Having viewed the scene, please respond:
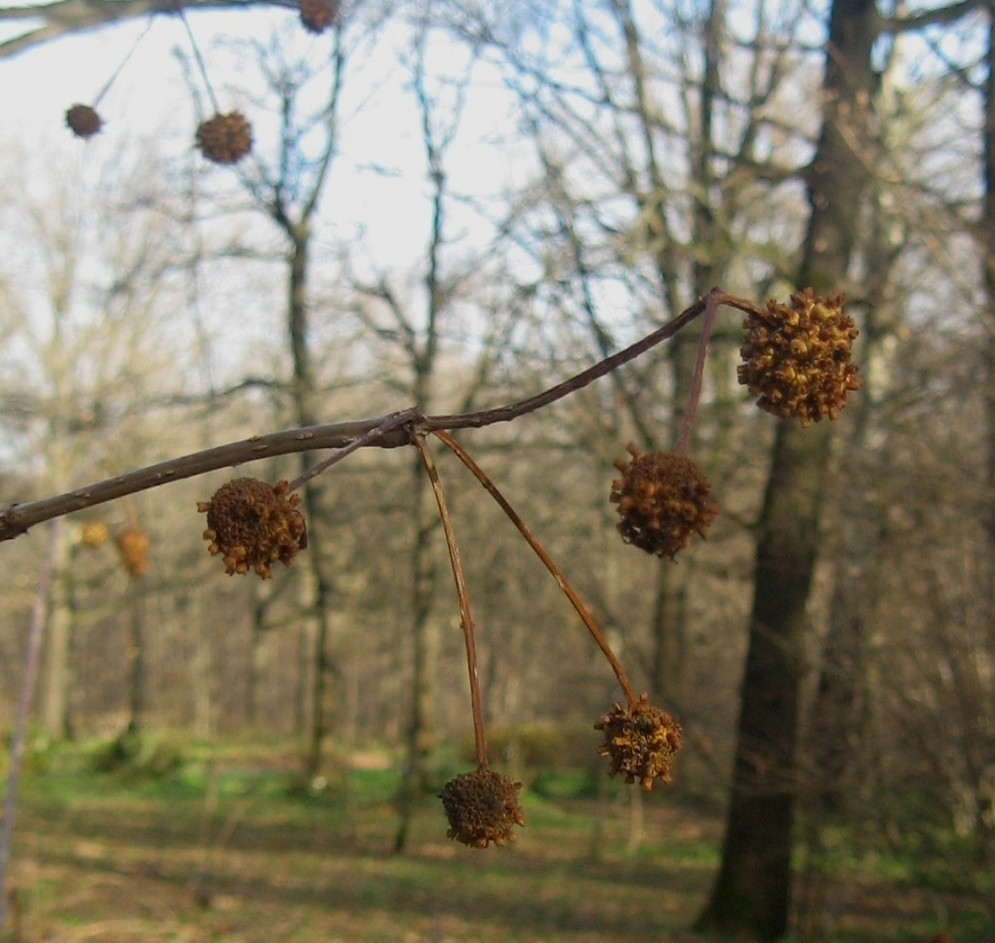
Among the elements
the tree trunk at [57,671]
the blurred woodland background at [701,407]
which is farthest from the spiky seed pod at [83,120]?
the tree trunk at [57,671]

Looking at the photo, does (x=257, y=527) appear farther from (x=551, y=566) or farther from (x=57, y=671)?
(x=57, y=671)

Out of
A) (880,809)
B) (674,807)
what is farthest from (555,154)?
(674,807)

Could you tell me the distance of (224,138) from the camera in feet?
7.62

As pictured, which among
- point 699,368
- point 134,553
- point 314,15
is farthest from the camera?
point 134,553

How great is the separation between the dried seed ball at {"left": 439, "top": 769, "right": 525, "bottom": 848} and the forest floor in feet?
16.0

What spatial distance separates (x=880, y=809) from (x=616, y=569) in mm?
10831

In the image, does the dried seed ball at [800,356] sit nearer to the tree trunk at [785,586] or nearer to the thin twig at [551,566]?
the thin twig at [551,566]

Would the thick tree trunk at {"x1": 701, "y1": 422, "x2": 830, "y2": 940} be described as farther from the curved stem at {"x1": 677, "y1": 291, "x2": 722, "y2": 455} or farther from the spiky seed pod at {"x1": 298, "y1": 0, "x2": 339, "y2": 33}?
the curved stem at {"x1": 677, "y1": 291, "x2": 722, "y2": 455}

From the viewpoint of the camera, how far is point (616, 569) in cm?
1883

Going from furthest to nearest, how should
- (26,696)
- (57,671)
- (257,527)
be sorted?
(57,671) → (26,696) → (257,527)

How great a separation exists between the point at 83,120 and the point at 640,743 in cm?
172

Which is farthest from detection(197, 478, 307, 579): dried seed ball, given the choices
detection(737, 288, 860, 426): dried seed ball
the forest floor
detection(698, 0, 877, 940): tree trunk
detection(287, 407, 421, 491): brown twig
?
detection(698, 0, 877, 940): tree trunk

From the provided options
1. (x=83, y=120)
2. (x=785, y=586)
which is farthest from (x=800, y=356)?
(x=785, y=586)

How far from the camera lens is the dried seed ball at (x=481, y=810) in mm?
1187
